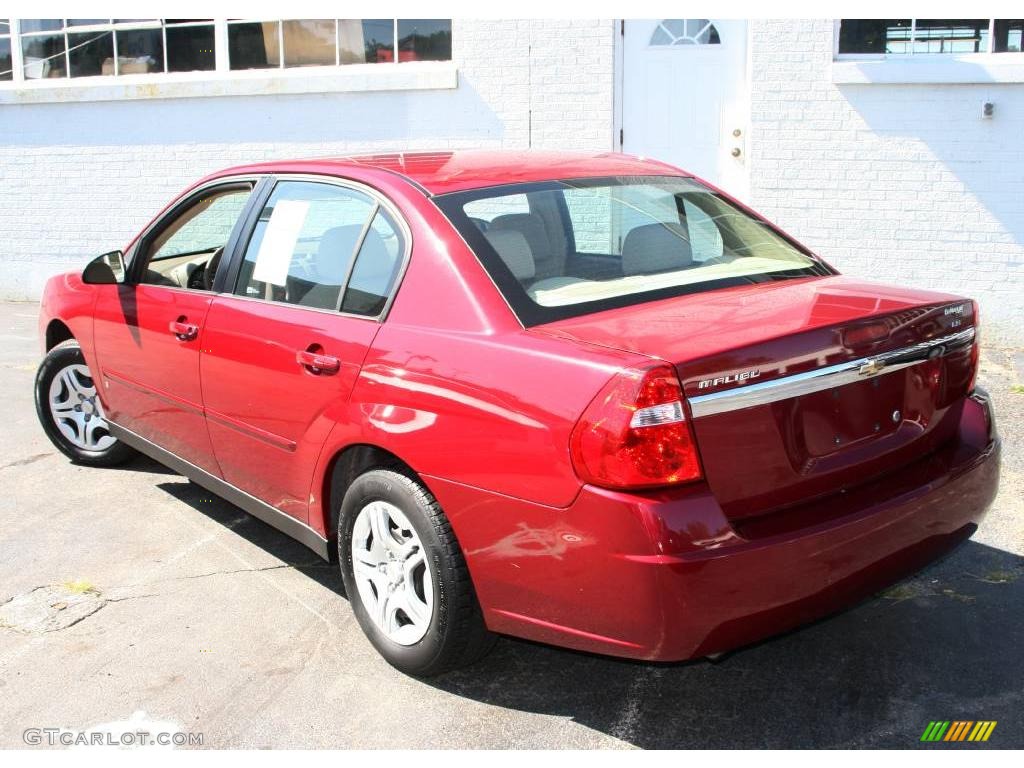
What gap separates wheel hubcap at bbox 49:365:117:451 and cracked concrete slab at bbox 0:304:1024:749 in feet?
3.82

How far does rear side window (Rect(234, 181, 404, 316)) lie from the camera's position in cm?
351

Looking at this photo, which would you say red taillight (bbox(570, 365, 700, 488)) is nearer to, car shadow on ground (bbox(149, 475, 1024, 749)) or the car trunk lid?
the car trunk lid

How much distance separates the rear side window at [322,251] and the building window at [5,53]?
28.3ft

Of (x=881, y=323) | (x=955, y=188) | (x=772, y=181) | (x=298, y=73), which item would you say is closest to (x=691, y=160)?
(x=772, y=181)

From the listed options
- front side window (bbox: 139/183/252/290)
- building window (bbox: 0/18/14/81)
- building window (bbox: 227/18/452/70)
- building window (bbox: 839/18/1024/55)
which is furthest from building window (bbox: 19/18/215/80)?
building window (bbox: 839/18/1024/55)

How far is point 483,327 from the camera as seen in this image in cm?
306

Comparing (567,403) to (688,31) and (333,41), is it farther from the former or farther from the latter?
(333,41)

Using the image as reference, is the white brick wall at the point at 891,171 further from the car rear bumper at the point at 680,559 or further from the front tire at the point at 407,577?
the front tire at the point at 407,577

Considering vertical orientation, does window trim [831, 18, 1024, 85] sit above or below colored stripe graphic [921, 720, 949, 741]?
above

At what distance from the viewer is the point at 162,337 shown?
14.6 feet

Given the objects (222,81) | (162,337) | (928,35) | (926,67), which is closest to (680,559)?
(162,337)

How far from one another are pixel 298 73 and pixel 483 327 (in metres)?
7.33

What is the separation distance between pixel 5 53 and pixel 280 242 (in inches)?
350

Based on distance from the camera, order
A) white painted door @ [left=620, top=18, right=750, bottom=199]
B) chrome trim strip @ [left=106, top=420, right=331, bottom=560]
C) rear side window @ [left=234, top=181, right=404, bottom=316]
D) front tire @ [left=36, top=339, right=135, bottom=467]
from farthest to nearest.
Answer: white painted door @ [left=620, top=18, right=750, bottom=199]
front tire @ [left=36, top=339, right=135, bottom=467]
chrome trim strip @ [left=106, top=420, right=331, bottom=560]
rear side window @ [left=234, top=181, right=404, bottom=316]
